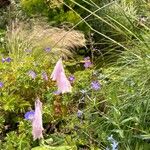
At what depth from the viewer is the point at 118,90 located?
370 cm

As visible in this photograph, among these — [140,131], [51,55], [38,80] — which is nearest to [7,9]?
[51,55]

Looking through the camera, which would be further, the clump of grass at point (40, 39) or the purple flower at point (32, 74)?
the clump of grass at point (40, 39)

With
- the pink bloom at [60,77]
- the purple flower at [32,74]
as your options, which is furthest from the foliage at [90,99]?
the pink bloom at [60,77]

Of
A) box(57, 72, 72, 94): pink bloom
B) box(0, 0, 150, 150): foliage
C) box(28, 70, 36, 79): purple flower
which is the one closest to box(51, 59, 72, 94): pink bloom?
box(57, 72, 72, 94): pink bloom

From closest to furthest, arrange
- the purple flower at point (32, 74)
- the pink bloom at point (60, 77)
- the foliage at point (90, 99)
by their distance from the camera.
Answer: the pink bloom at point (60, 77)
the foliage at point (90, 99)
the purple flower at point (32, 74)

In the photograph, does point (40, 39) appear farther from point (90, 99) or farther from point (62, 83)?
point (62, 83)

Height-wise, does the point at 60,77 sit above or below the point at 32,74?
above

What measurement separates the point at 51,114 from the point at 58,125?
0.15 m

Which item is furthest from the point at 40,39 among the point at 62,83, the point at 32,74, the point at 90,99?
the point at 62,83

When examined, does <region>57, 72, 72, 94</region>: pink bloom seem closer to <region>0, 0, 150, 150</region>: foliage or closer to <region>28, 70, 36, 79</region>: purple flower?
<region>0, 0, 150, 150</region>: foliage

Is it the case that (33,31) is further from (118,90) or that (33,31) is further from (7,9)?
(118,90)

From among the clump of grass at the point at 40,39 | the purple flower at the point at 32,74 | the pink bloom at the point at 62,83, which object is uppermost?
the pink bloom at the point at 62,83

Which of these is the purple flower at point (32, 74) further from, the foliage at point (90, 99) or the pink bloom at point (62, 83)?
the pink bloom at point (62, 83)

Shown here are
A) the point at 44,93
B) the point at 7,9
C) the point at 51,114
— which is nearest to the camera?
the point at 51,114
